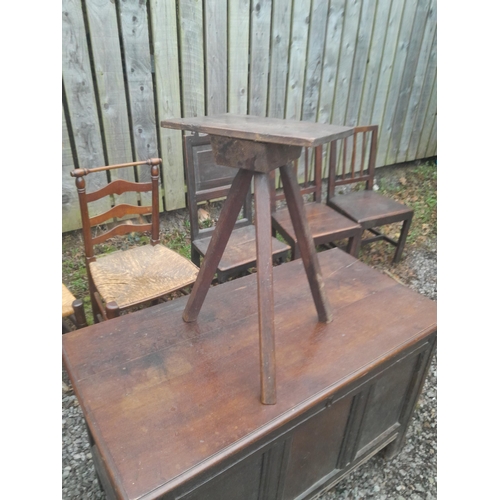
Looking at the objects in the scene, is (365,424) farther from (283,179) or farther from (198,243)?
(198,243)

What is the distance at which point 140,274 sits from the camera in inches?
91.0

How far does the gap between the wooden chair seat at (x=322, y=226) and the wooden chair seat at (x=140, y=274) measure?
2.84ft

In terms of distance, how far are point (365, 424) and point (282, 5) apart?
10.4 feet

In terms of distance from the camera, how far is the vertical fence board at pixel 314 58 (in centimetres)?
337

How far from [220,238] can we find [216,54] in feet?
7.33

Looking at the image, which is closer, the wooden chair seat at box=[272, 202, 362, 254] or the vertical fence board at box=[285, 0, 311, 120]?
the wooden chair seat at box=[272, 202, 362, 254]

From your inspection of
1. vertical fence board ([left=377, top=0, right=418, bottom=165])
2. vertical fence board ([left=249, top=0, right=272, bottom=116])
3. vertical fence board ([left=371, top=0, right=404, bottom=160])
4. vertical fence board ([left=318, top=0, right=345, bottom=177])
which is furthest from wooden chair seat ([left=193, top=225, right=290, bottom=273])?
vertical fence board ([left=377, top=0, right=418, bottom=165])

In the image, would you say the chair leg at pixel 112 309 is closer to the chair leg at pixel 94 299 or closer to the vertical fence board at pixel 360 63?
the chair leg at pixel 94 299

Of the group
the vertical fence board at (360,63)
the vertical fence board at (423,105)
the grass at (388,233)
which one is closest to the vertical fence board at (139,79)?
the grass at (388,233)

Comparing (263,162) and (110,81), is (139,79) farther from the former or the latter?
(263,162)

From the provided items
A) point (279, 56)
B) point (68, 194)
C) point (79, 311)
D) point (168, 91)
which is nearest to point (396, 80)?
point (279, 56)

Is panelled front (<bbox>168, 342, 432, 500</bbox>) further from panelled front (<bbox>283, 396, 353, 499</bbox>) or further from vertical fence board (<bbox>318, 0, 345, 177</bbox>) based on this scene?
vertical fence board (<bbox>318, 0, 345, 177</bbox>)

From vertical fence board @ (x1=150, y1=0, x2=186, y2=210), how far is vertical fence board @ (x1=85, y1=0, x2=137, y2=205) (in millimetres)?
271

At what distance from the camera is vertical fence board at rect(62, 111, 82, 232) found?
2.78m
